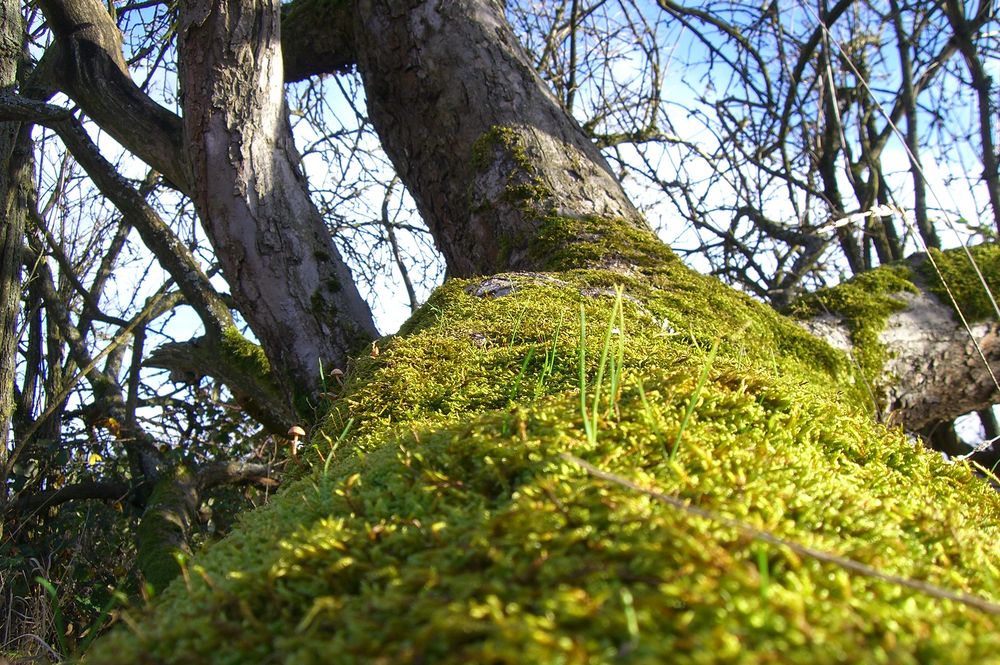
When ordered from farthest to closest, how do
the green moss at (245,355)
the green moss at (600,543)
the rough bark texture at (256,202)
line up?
the green moss at (245,355) < the rough bark texture at (256,202) < the green moss at (600,543)

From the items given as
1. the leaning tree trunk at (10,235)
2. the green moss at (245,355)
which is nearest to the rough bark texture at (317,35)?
the green moss at (245,355)

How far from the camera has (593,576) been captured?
709 millimetres

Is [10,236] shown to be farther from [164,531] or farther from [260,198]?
[260,198]

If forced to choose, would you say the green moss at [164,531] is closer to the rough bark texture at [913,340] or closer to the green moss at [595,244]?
the green moss at [595,244]

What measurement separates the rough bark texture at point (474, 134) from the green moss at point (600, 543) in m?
1.66

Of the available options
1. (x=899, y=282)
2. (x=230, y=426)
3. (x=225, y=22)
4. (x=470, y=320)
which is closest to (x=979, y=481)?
(x=470, y=320)

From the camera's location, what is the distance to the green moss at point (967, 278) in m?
2.95

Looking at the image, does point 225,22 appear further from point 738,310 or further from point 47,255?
point 47,255

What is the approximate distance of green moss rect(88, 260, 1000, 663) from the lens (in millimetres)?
640

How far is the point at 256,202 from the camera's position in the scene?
2.92 m

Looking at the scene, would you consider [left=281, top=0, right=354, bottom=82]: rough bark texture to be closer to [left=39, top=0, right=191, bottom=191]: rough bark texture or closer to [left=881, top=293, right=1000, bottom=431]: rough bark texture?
[left=39, top=0, right=191, bottom=191]: rough bark texture

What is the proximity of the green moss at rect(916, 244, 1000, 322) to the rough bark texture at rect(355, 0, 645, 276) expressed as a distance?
52.4 inches

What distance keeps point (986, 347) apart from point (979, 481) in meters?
1.82

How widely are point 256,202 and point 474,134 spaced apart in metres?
1.07
